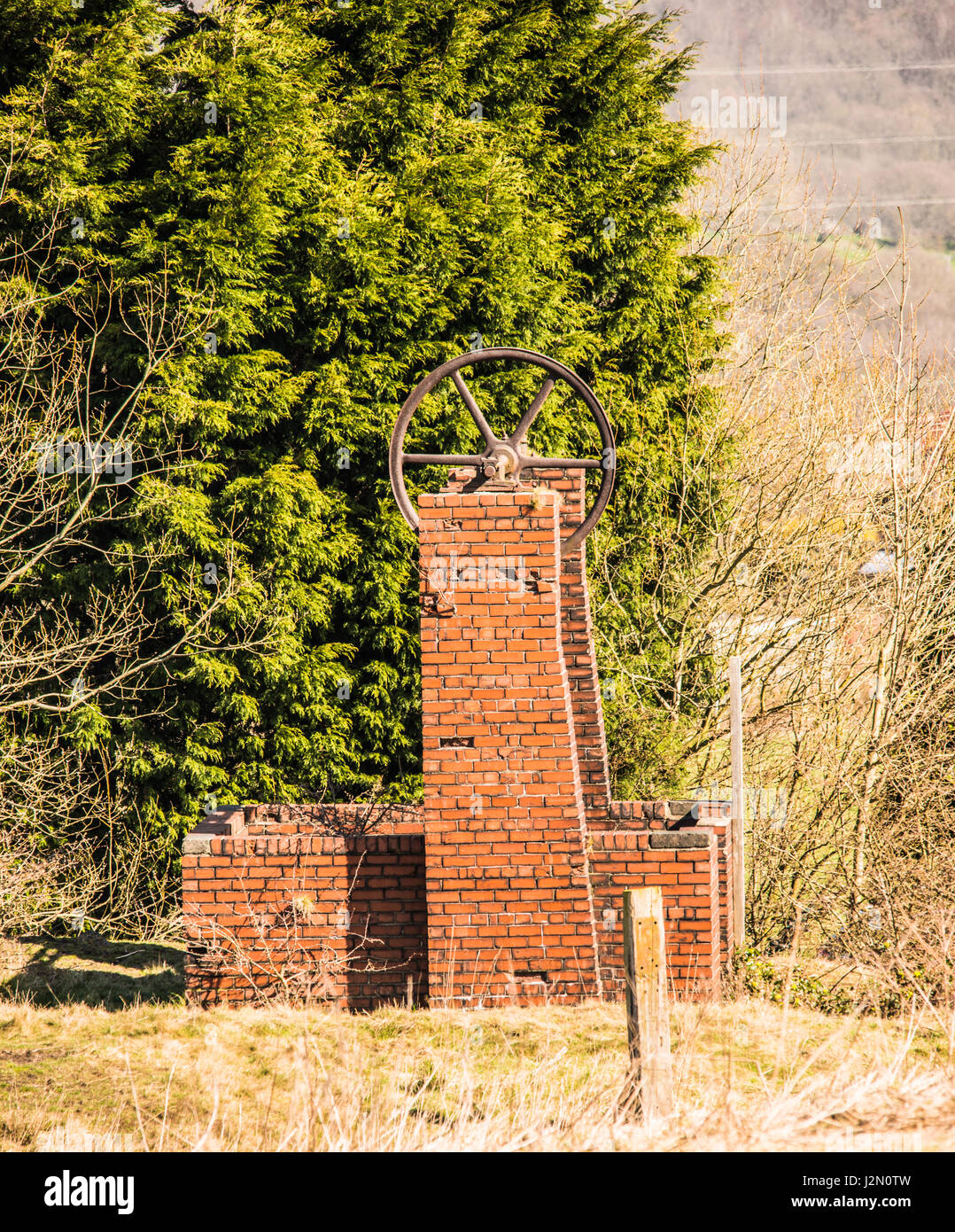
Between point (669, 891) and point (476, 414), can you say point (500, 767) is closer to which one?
point (669, 891)

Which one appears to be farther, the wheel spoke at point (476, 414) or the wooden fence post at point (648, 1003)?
the wheel spoke at point (476, 414)

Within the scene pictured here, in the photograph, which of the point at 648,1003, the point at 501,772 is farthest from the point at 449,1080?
the point at 501,772

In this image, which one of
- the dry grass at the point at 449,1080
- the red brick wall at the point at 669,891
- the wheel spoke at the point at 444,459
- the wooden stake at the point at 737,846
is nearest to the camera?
the dry grass at the point at 449,1080

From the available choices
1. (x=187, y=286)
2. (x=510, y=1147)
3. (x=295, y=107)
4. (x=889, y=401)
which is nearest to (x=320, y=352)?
(x=187, y=286)

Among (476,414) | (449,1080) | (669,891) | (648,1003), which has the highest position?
(476,414)

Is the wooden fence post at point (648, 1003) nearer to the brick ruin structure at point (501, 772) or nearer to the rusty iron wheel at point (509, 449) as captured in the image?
the brick ruin structure at point (501, 772)

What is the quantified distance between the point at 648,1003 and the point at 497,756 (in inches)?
88.3

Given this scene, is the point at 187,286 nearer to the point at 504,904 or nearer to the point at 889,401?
the point at 504,904

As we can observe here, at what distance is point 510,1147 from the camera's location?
4.32 metres

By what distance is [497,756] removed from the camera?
6.64m

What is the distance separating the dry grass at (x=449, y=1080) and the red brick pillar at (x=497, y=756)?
1.44ft

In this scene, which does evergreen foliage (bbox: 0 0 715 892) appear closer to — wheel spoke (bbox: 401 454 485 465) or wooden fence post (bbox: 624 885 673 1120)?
wheel spoke (bbox: 401 454 485 465)

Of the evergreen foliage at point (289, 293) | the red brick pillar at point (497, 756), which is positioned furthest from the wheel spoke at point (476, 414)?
the evergreen foliage at point (289, 293)

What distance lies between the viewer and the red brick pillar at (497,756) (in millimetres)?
6629
